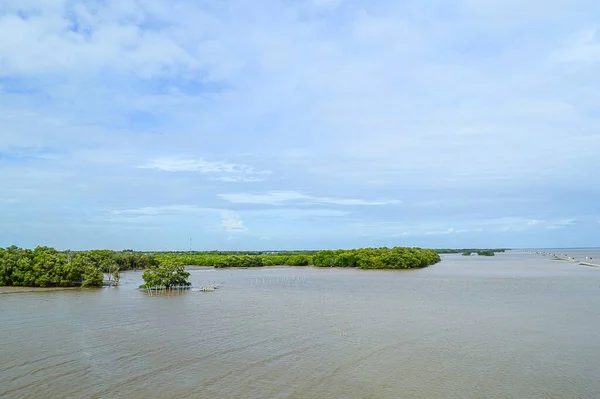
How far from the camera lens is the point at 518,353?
19.2 m

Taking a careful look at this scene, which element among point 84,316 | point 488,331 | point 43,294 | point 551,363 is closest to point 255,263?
point 43,294

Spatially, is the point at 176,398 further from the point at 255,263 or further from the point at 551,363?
the point at 255,263

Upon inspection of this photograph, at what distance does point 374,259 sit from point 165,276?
42775 mm

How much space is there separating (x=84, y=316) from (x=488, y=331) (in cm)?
2290

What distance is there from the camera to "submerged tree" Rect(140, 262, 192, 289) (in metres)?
43.3

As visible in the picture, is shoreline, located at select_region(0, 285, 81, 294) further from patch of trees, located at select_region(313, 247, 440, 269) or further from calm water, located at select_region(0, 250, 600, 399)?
patch of trees, located at select_region(313, 247, 440, 269)

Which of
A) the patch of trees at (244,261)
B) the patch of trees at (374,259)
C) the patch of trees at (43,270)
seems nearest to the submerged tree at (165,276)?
the patch of trees at (43,270)

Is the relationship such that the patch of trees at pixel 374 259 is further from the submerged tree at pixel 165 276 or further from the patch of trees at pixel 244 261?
the submerged tree at pixel 165 276

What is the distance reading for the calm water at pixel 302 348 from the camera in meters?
15.1

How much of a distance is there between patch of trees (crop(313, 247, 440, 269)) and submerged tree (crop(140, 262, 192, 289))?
4100 centimetres

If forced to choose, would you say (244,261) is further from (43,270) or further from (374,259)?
(43,270)

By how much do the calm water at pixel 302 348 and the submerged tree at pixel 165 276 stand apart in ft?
23.2

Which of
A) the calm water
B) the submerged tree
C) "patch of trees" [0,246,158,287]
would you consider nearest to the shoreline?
"patch of trees" [0,246,158,287]

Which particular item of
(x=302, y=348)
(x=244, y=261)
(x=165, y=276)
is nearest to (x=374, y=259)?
(x=244, y=261)
